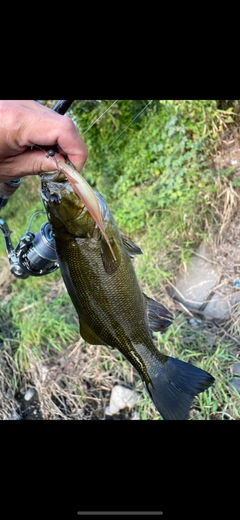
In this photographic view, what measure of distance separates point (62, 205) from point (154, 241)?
1.83m

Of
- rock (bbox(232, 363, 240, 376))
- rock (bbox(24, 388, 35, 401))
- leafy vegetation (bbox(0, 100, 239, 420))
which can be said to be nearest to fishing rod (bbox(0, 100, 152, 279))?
leafy vegetation (bbox(0, 100, 239, 420))

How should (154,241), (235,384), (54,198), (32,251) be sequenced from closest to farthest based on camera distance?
(54,198) → (32,251) → (235,384) → (154,241)

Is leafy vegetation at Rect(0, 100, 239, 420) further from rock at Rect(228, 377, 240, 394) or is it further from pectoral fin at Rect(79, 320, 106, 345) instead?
pectoral fin at Rect(79, 320, 106, 345)

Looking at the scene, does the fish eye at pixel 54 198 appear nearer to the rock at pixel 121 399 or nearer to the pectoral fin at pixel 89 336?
the pectoral fin at pixel 89 336

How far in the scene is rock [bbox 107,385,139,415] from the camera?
2291mm

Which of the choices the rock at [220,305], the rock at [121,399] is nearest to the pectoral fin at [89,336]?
the rock at [121,399]

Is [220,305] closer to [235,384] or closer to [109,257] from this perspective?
[235,384]

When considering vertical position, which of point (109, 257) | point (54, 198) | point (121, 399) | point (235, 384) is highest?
point (54, 198)

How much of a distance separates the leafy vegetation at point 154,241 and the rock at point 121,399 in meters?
0.05

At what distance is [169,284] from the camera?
8.74 ft

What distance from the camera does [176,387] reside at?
1.17 m

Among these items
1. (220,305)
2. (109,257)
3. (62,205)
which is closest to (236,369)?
(220,305)
